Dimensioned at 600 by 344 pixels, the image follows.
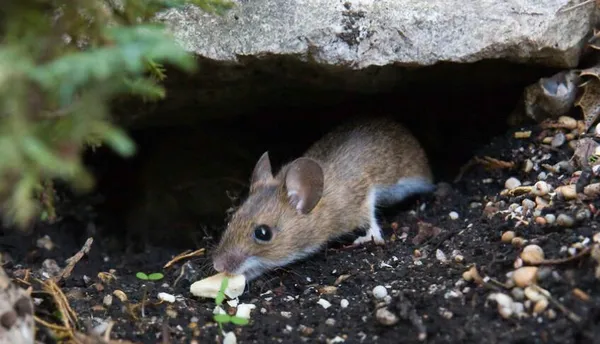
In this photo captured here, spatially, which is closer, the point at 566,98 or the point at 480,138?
the point at 566,98

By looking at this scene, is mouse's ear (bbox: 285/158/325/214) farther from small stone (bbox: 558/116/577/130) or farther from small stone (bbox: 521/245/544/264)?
small stone (bbox: 558/116/577/130)

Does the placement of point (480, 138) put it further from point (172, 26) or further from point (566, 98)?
point (172, 26)

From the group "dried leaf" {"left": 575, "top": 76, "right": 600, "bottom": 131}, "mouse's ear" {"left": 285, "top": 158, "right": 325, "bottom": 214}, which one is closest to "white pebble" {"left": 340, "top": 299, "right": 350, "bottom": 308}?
"mouse's ear" {"left": 285, "top": 158, "right": 325, "bottom": 214}

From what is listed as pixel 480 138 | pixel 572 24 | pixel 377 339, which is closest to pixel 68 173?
pixel 377 339

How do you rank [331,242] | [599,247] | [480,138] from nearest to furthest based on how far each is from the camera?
[599,247] → [331,242] → [480,138]

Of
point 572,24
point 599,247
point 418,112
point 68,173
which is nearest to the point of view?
point 68,173

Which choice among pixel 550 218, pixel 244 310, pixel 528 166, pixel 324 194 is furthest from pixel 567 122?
pixel 244 310

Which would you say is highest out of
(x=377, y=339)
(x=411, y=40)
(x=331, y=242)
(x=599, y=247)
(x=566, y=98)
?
(x=411, y=40)
